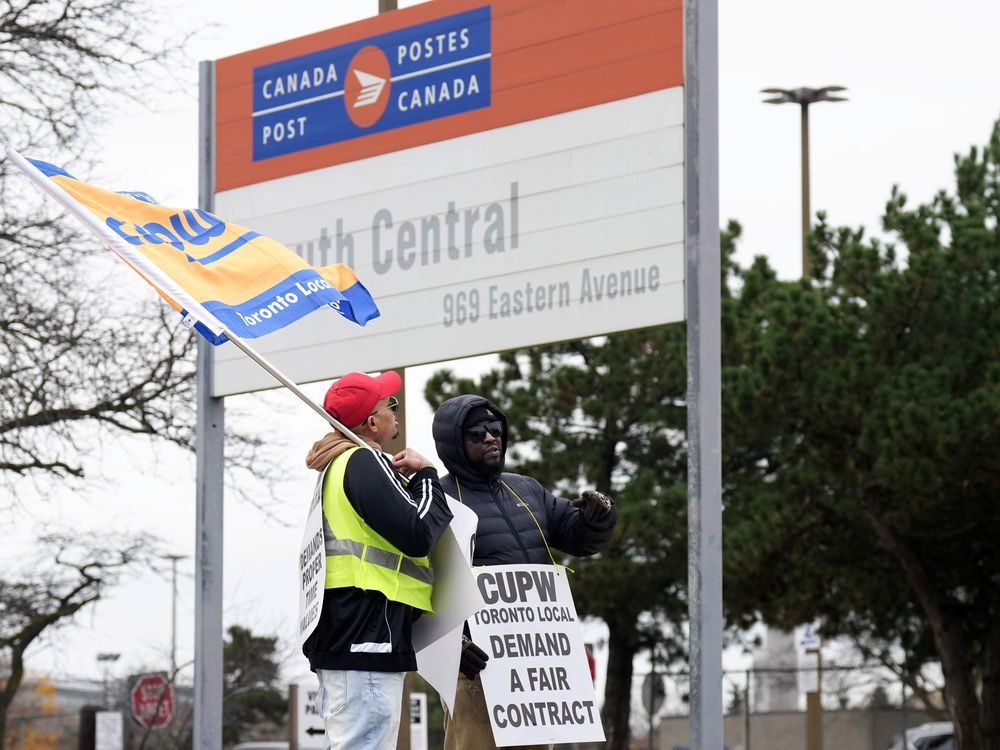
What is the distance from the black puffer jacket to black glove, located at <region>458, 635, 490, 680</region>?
328 millimetres

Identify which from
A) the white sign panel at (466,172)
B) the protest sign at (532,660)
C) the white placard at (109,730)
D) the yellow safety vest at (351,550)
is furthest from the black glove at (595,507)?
the white placard at (109,730)

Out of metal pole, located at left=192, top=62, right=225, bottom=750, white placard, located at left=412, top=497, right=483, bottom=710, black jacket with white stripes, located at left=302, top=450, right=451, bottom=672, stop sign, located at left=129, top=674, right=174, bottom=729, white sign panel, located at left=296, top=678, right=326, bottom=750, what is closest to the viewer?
black jacket with white stripes, located at left=302, top=450, right=451, bottom=672

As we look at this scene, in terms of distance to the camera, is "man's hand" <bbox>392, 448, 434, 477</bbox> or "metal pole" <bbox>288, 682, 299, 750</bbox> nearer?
"man's hand" <bbox>392, 448, 434, 477</bbox>

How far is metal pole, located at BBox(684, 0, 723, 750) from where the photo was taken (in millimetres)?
9125

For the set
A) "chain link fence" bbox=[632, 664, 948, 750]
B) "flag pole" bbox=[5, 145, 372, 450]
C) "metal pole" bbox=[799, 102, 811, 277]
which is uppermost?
"metal pole" bbox=[799, 102, 811, 277]

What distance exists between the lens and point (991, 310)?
73.3ft

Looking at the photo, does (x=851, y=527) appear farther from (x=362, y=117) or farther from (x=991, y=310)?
(x=362, y=117)

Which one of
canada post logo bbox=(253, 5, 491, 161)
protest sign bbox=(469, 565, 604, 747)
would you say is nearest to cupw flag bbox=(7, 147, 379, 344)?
protest sign bbox=(469, 565, 604, 747)

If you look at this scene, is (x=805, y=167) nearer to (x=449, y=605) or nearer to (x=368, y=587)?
(x=449, y=605)

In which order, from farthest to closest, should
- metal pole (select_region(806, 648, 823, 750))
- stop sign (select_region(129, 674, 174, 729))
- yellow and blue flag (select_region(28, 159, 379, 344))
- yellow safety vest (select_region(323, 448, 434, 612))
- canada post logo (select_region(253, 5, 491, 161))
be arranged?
metal pole (select_region(806, 648, 823, 750))
stop sign (select_region(129, 674, 174, 729))
canada post logo (select_region(253, 5, 491, 161))
yellow and blue flag (select_region(28, 159, 379, 344))
yellow safety vest (select_region(323, 448, 434, 612))

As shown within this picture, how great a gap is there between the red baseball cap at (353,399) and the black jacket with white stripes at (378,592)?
0.29 meters

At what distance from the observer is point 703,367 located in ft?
30.7

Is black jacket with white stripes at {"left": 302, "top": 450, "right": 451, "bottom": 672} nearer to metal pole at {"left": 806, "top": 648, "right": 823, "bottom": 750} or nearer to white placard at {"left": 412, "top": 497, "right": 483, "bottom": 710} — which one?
white placard at {"left": 412, "top": 497, "right": 483, "bottom": 710}

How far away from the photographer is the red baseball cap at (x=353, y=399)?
662 cm
